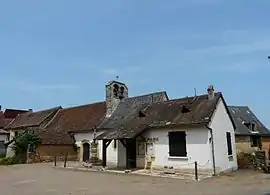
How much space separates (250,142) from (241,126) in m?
1.88

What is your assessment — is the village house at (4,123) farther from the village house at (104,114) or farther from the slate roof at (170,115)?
the slate roof at (170,115)

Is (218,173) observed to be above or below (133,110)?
below

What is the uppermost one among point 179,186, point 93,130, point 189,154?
point 93,130

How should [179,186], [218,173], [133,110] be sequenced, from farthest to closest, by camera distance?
1. [133,110]
2. [218,173]
3. [179,186]

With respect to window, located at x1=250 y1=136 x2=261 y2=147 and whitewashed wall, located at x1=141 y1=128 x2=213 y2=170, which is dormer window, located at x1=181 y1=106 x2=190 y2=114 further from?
window, located at x1=250 y1=136 x2=261 y2=147

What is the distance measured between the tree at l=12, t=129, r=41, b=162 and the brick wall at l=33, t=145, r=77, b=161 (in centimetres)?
67

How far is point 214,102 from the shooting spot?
68.6 feet

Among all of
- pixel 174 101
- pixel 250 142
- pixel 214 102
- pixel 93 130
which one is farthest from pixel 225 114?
pixel 93 130

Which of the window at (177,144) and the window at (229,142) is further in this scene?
the window at (229,142)

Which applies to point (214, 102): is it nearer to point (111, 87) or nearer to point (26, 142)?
point (111, 87)

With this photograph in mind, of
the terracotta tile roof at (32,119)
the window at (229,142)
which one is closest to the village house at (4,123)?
the terracotta tile roof at (32,119)

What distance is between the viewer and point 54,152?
31.0m

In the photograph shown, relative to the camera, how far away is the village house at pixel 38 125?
3039cm

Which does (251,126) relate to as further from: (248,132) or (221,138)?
(221,138)
